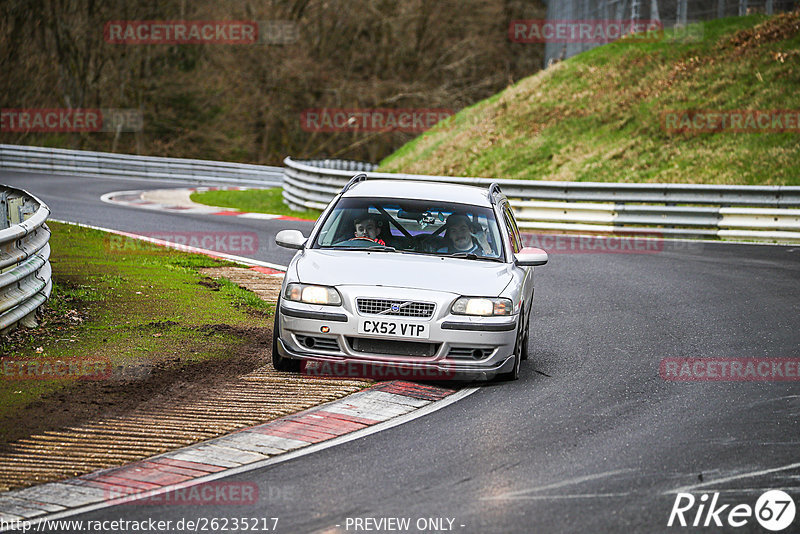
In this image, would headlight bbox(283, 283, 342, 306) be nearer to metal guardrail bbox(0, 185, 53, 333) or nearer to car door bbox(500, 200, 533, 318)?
car door bbox(500, 200, 533, 318)

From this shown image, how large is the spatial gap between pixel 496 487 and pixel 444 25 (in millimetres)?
48082

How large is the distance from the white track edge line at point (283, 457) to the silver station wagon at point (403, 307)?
15.5 inches

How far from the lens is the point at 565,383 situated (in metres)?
8.48

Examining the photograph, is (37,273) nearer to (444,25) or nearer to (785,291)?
(785,291)

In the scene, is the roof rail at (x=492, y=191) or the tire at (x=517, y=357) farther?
the roof rail at (x=492, y=191)

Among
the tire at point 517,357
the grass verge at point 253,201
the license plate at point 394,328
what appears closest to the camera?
the license plate at point 394,328

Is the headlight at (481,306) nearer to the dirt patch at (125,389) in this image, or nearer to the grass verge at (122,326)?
the dirt patch at (125,389)

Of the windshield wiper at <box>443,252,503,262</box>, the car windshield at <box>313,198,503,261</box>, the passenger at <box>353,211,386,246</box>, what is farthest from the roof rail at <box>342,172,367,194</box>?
the windshield wiper at <box>443,252,503,262</box>

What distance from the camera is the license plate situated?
796 centimetres

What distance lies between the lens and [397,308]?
8.00 m

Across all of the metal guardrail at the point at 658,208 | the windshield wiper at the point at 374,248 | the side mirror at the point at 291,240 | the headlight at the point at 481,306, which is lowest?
the metal guardrail at the point at 658,208

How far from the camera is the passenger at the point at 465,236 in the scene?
9.07 metres

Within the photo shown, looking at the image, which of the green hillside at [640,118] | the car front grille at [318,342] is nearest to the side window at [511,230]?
the car front grille at [318,342]

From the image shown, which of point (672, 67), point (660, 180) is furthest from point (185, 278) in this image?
point (672, 67)
